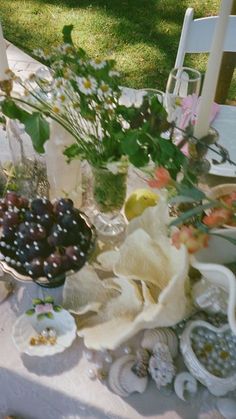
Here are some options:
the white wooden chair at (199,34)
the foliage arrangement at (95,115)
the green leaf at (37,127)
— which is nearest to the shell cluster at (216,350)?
the foliage arrangement at (95,115)

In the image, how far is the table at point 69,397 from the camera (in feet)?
2.04

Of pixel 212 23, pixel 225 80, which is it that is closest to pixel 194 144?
pixel 212 23

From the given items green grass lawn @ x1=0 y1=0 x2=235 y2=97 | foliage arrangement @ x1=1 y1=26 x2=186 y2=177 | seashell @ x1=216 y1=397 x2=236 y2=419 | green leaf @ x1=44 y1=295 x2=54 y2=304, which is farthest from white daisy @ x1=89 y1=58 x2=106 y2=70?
green grass lawn @ x1=0 y1=0 x2=235 y2=97

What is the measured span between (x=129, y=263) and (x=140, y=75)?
1.71 meters

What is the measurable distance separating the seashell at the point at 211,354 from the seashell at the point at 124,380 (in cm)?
7

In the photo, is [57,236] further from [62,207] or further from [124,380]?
[124,380]

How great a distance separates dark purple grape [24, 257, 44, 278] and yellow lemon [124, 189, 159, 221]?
20cm

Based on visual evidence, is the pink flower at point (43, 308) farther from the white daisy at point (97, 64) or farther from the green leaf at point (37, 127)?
the white daisy at point (97, 64)

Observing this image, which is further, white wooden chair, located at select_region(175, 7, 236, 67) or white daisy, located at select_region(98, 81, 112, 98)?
white wooden chair, located at select_region(175, 7, 236, 67)

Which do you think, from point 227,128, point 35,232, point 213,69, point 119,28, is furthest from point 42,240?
point 119,28

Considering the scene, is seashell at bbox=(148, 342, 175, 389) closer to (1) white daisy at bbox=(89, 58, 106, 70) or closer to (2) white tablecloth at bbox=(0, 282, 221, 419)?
(2) white tablecloth at bbox=(0, 282, 221, 419)

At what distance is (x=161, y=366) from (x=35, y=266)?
0.22 meters

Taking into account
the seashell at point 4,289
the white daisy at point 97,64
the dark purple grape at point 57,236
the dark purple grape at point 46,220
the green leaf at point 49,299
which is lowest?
the seashell at point 4,289

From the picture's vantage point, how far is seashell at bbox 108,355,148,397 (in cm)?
63
